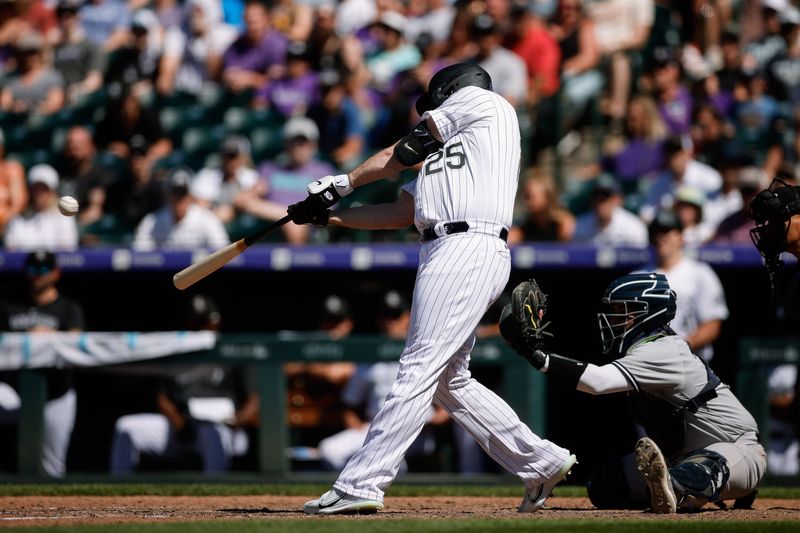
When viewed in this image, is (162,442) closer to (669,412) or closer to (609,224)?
(609,224)

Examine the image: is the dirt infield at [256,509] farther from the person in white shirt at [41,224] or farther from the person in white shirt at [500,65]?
the person in white shirt at [500,65]

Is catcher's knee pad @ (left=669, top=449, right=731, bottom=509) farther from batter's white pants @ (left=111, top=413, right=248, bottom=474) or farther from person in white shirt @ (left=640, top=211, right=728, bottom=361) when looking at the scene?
batter's white pants @ (left=111, top=413, right=248, bottom=474)

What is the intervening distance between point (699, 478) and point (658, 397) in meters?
0.37

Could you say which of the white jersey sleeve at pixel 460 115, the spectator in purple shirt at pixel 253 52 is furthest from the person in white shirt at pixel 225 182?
the white jersey sleeve at pixel 460 115

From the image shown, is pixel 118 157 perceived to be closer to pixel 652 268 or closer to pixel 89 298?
pixel 89 298

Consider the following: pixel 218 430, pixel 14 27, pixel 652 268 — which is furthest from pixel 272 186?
pixel 14 27

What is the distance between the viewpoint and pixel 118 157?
387 inches

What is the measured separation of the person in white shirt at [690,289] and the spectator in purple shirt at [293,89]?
11.5 feet

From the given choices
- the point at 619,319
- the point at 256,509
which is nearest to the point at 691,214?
the point at 619,319

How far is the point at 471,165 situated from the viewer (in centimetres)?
486

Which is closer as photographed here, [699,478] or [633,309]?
[699,478]

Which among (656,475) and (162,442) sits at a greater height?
(656,475)

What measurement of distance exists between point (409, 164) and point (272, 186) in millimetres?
4415

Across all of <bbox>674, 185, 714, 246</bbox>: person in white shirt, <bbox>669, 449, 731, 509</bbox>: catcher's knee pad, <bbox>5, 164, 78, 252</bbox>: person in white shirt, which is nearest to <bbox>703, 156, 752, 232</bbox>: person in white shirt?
<bbox>674, 185, 714, 246</bbox>: person in white shirt
